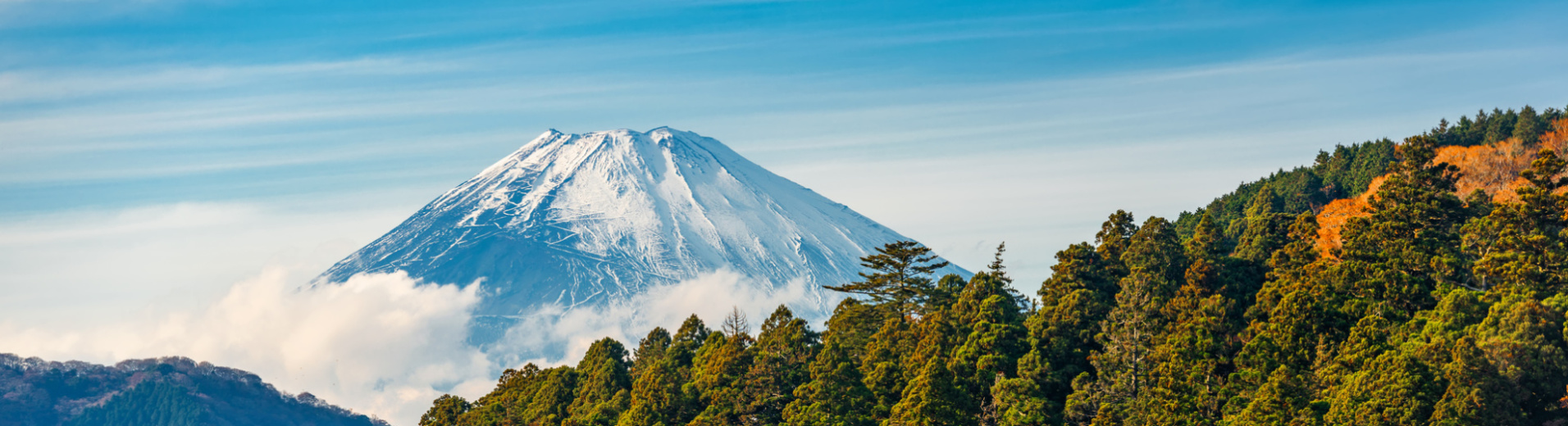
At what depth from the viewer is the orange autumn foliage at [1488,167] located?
216 ft

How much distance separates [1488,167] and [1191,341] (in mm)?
33398

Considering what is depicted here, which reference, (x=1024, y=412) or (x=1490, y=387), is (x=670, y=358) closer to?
(x=1024, y=412)

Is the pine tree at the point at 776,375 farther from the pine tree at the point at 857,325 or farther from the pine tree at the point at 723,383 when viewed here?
the pine tree at the point at 857,325

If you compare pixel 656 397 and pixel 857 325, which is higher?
pixel 857 325

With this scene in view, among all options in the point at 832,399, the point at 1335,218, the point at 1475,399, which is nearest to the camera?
the point at 1475,399

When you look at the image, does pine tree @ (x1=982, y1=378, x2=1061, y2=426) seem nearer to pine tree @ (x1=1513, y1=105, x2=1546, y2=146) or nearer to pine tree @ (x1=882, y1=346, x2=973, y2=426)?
pine tree @ (x1=882, y1=346, x2=973, y2=426)

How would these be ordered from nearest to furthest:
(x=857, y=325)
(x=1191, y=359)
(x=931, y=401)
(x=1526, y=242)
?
(x=1526, y=242), (x=1191, y=359), (x=931, y=401), (x=857, y=325)

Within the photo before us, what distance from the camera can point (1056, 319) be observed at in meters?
55.5

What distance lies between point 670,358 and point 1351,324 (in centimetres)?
3605

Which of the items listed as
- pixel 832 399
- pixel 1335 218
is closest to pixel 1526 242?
pixel 1335 218

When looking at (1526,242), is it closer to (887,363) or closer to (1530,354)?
(1530,354)

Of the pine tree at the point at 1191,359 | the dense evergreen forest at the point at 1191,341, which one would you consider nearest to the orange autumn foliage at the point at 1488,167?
the dense evergreen forest at the point at 1191,341

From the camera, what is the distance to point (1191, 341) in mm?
48281

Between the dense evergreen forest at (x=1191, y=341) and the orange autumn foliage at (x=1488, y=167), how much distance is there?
24.3ft
